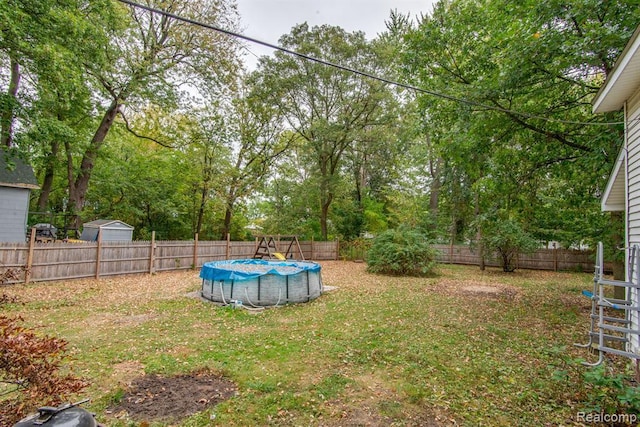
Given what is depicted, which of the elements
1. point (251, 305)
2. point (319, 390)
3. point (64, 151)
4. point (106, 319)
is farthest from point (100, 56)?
point (319, 390)

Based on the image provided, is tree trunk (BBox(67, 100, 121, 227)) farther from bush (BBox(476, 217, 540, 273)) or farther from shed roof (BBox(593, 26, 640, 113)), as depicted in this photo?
bush (BBox(476, 217, 540, 273))

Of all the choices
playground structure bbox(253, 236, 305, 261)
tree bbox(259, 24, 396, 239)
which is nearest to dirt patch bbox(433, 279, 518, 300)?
playground structure bbox(253, 236, 305, 261)

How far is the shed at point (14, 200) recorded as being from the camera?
1016 centimetres

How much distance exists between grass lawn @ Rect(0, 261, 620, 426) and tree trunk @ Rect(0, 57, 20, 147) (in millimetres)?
4567

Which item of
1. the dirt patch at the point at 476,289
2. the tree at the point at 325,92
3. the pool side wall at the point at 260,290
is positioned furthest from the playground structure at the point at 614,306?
the tree at the point at 325,92

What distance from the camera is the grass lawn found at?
300 centimetres

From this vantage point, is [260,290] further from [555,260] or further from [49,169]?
[555,260]

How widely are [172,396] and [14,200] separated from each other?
38.1 feet

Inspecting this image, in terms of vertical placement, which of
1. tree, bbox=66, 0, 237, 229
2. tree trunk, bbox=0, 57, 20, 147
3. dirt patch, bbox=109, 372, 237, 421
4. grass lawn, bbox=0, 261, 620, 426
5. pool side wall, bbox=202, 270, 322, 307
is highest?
tree, bbox=66, 0, 237, 229

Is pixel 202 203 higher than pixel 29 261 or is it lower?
higher

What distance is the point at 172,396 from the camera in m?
3.18

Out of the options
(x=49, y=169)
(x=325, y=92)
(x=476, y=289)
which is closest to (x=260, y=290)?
(x=476, y=289)

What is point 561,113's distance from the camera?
296 inches

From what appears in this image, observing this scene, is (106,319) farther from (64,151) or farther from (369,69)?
(369,69)
